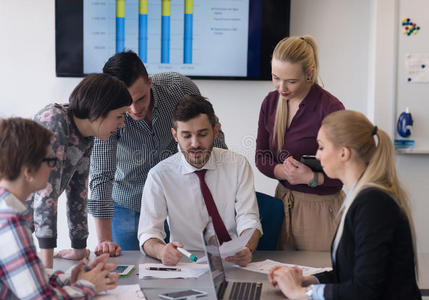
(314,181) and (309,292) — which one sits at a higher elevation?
(314,181)

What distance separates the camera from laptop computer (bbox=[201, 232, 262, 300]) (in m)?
1.49

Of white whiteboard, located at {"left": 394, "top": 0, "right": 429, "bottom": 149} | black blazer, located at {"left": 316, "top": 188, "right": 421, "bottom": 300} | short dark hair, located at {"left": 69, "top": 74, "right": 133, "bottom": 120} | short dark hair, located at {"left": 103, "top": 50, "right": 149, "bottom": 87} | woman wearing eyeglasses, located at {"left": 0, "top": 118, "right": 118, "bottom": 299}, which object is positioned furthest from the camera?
white whiteboard, located at {"left": 394, "top": 0, "right": 429, "bottom": 149}

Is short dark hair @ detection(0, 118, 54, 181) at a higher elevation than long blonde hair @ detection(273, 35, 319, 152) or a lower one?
lower

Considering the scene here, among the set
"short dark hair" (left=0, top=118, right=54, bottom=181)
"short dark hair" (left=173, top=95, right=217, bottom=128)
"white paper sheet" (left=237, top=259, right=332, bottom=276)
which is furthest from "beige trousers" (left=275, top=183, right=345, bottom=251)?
"short dark hair" (left=0, top=118, right=54, bottom=181)

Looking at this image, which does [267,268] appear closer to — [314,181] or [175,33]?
[314,181]

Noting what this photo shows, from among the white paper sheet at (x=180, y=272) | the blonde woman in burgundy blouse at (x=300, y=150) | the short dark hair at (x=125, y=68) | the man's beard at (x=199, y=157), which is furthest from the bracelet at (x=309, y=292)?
the short dark hair at (x=125, y=68)

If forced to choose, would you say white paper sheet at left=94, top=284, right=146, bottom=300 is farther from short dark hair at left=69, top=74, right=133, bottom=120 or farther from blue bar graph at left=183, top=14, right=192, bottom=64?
blue bar graph at left=183, top=14, right=192, bottom=64

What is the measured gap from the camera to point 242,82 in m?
3.44

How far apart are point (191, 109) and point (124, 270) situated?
744 mm

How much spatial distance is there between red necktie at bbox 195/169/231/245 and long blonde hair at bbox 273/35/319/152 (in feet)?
1.26

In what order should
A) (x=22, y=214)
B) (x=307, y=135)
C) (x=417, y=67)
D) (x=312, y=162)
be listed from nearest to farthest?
(x=22, y=214), (x=312, y=162), (x=307, y=135), (x=417, y=67)

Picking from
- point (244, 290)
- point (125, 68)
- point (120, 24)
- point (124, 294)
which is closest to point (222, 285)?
point (244, 290)

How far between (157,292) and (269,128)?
3.50 ft

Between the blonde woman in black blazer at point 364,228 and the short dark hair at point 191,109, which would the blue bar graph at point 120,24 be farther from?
the blonde woman in black blazer at point 364,228
